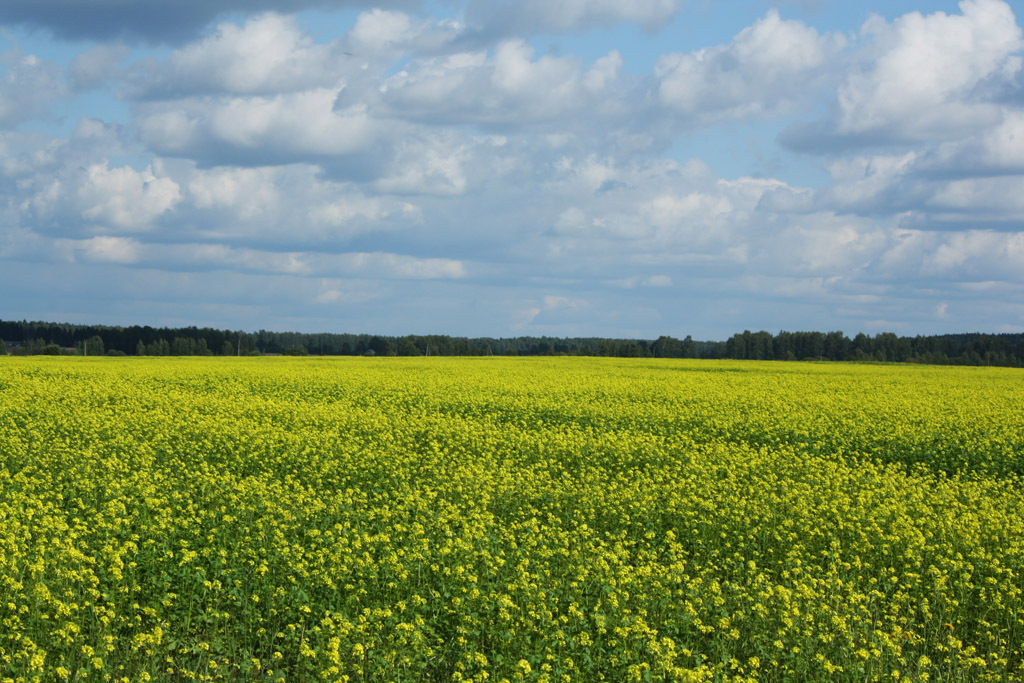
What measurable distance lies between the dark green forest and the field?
78.0 meters

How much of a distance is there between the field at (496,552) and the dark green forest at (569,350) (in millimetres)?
77975

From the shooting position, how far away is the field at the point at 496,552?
25.0ft

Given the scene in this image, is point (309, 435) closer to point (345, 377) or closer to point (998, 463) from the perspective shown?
point (998, 463)

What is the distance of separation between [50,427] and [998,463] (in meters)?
22.3

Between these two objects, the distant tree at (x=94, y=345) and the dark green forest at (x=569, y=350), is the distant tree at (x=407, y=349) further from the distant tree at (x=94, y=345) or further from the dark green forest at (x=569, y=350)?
the distant tree at (x=94, y=345)

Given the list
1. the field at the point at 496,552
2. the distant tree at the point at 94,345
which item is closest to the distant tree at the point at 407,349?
the distant tree at the point at 94,345

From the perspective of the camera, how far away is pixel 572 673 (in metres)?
7.37

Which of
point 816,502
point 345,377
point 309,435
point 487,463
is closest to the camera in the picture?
point 816,502

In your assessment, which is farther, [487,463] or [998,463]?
[998,463]

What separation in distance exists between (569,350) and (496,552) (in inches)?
4171

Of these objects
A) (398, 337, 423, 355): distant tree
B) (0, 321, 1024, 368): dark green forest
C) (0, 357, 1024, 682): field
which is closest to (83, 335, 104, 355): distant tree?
(0, 321, 1024, 368): dark green forest

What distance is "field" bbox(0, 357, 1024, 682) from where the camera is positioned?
7605 millimetres

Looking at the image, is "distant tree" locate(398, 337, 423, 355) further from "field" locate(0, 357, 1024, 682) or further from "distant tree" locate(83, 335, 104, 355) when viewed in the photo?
"field" locate(0, 357, 1024, 682)

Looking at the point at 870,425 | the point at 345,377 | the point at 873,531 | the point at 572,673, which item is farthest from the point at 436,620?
the point at 345,377
